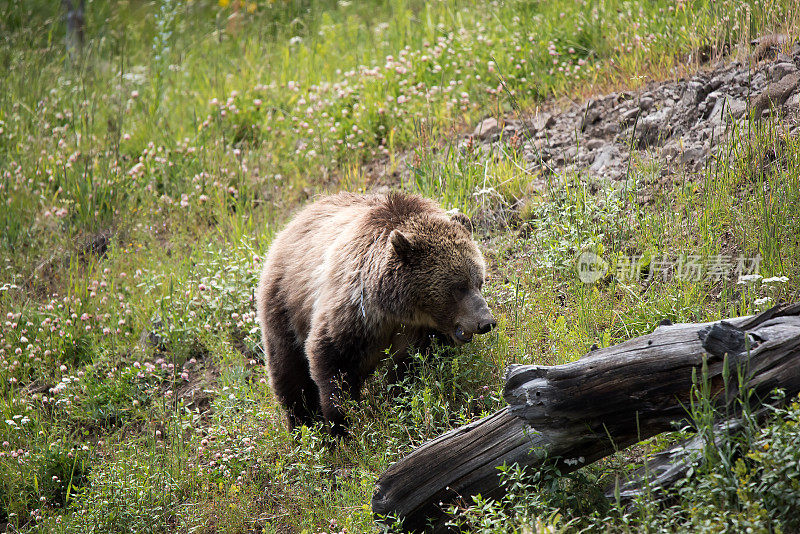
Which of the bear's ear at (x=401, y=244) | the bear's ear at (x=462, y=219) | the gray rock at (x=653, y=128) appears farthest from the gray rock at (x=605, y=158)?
the bear's ear at (x=401, y=244)

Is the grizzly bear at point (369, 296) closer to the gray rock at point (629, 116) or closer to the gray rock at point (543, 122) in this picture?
the gray rock at point (629, 116)

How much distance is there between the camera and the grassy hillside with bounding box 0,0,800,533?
189 inches

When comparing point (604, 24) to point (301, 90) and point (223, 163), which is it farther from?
point (223, 163)

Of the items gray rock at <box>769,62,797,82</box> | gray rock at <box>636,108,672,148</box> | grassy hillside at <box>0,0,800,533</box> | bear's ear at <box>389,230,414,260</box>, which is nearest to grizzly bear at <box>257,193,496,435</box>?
bear's ear at <box>389,230,414,260</box>

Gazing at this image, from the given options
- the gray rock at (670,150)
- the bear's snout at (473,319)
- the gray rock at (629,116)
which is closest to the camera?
the bear's snout at (473,319)

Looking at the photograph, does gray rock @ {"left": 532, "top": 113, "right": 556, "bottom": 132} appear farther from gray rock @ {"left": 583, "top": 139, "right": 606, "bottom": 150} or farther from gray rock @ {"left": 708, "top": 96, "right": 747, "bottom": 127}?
gray rock @ {"left": 708, "top": 96, "right": 747, "bottom": 127}

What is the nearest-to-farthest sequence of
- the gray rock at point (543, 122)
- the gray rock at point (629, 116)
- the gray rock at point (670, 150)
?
the gray rock at point (670, 150) < the gray rock at point (629, 116) < the gray rock at point (543, 122)

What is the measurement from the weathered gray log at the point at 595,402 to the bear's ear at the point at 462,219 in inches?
74.4

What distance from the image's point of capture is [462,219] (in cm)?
556

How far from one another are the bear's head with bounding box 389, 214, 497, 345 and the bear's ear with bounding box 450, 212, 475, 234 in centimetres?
29

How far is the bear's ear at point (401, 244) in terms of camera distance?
4781mm

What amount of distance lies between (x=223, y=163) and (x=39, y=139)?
9.90 ft

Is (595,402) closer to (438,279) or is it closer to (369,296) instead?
(438,279)

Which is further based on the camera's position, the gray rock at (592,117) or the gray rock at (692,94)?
the gray rock at (592,117)
